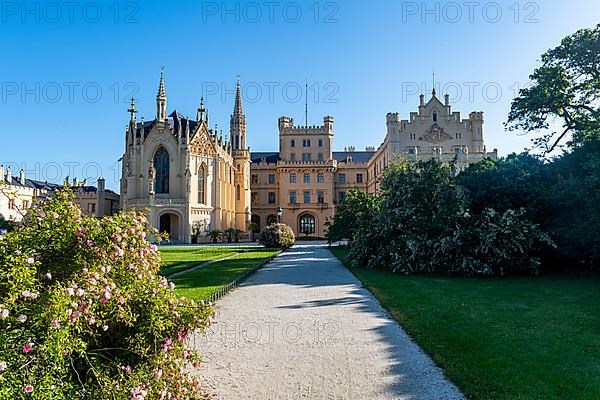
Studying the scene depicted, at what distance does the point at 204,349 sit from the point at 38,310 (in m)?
3.67

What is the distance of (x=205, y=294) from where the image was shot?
33.9 feet

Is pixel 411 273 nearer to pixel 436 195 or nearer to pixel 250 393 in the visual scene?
pixel 436 195

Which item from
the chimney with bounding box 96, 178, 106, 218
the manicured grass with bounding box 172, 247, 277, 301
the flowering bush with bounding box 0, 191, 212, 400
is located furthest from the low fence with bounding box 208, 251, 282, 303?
the chimney with bounding box 96, 178, 106, 218

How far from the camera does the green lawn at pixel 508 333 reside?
478 cm

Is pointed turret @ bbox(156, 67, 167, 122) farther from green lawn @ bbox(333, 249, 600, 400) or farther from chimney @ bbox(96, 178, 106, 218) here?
green lawn @ bbox(333, 249, 600, 400)

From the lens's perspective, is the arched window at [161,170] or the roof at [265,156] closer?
the arched window at [161,170]

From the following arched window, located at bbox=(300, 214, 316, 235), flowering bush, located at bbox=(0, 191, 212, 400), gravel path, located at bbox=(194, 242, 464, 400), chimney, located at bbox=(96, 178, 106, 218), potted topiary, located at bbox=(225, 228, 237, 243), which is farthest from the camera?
chimney, located at bbox=(96, 178, 106, 218)

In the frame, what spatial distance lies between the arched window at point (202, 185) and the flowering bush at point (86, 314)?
46.2m

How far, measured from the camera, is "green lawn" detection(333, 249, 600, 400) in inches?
188

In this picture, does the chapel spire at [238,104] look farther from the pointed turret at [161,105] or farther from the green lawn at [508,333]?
the green lawn at [508,333]

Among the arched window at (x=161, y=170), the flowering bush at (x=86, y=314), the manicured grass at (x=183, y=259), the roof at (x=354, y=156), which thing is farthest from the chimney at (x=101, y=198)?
the flowering bush at (x=86, y=314)

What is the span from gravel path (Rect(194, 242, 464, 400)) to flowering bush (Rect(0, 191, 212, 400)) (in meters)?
1.22

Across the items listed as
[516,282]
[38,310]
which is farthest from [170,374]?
[516,282]

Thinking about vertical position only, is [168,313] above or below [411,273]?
above
